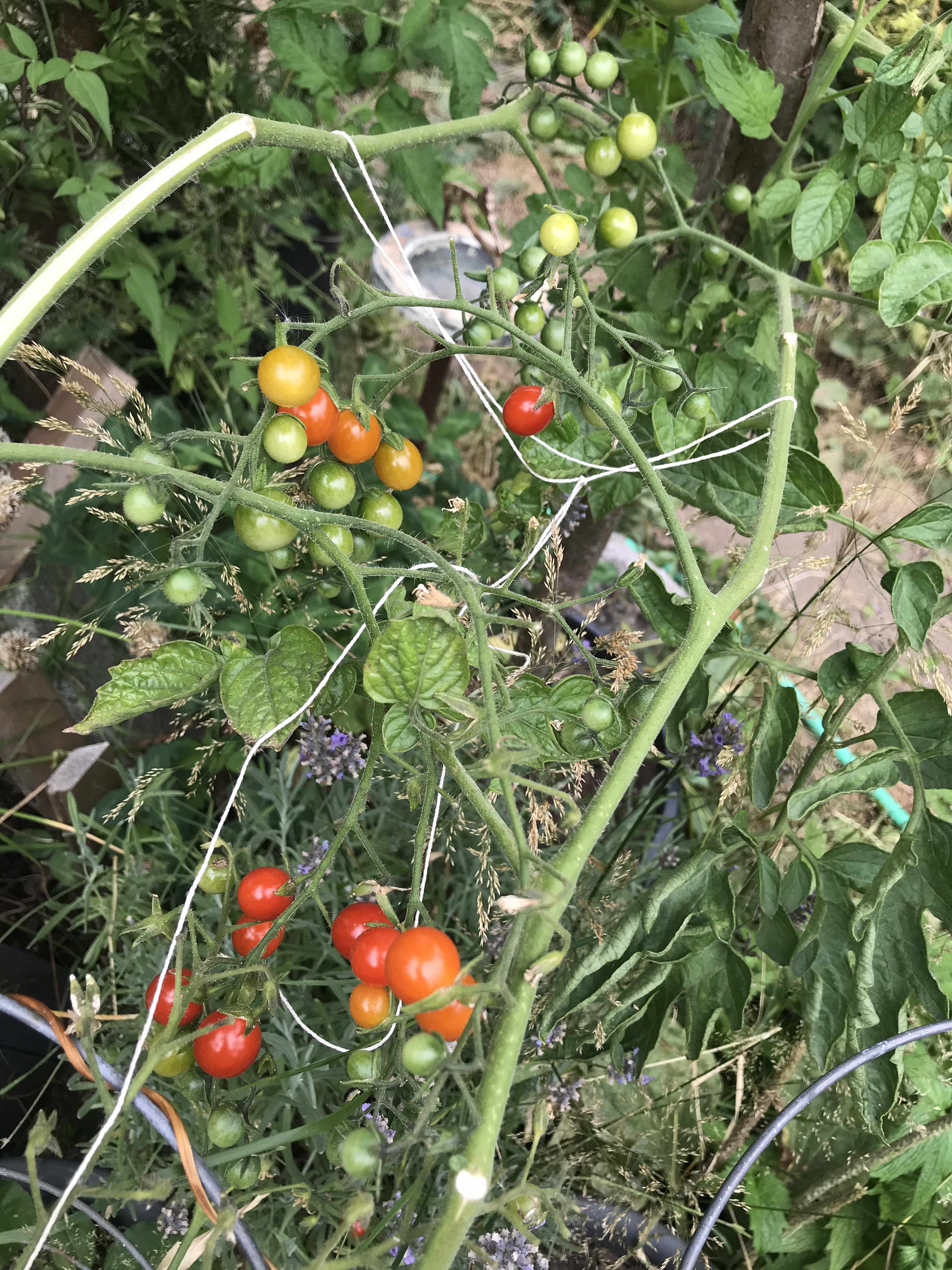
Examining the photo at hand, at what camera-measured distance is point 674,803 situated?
1.43 metres

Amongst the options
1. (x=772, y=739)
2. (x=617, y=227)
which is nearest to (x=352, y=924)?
(x=772, y=739)

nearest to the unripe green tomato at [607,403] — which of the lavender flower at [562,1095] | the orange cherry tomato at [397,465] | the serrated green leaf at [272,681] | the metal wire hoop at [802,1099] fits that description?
the orange cherry tomato at [397,465]

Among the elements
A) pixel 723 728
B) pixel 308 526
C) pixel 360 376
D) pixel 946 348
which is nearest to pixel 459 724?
pixel 308 526

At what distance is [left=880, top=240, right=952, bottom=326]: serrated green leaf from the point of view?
0.68m

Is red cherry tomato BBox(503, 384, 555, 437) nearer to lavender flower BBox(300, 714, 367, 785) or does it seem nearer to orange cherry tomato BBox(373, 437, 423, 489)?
orange cherry tomato BBox(373, 437, 423, 489)

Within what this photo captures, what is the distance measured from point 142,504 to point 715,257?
65 cm

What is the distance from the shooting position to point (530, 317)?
704mm

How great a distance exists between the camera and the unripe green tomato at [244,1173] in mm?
503

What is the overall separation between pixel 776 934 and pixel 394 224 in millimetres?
2146

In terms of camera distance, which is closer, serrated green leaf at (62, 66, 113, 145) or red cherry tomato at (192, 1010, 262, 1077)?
red cherry tomato at (192, 1010, 262, 1077)

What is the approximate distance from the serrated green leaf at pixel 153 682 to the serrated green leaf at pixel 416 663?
12 centimetres

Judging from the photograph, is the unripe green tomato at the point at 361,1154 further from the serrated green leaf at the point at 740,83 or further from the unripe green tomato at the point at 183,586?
the serrated green leaf at the point at 740,83

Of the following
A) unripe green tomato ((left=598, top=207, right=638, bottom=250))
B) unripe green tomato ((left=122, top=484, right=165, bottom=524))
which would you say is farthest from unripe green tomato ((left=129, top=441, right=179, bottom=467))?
unripe green tomato ((left=598, top=207, right=638, bottom=250))

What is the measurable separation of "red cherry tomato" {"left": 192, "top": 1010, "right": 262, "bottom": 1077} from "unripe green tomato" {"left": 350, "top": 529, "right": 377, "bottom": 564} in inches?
12.3
